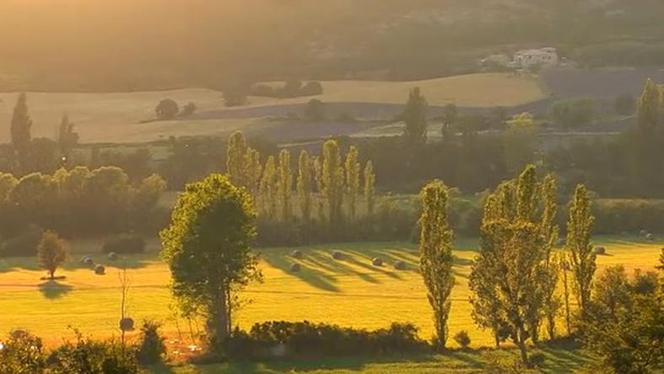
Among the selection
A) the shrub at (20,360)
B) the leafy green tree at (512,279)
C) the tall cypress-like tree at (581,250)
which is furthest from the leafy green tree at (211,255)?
the shrub at (20,360)

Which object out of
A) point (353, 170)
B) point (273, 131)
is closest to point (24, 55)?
point (273, 131)

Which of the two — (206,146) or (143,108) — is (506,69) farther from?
(206,146)

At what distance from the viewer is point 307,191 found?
97875mm

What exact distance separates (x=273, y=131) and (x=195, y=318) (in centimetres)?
8693

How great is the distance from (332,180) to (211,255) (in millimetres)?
45429

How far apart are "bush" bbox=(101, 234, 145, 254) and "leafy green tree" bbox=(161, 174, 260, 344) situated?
3417 cm

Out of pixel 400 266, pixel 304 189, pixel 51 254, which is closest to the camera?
pixel 51 254

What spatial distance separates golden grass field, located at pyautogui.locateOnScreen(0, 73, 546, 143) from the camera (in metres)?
143

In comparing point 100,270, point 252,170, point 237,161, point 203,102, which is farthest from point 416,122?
point 100,270

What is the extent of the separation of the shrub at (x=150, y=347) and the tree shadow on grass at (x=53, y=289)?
17.4 metres

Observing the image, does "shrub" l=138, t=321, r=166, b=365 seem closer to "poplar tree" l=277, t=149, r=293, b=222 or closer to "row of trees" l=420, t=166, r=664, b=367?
"row of trees" l=420, t=166, r=664, b=367

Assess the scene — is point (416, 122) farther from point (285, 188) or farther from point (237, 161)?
point (237, 161)

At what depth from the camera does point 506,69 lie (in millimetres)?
192375

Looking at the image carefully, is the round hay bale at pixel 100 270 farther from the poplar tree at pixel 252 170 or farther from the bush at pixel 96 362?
the bush at pixel 96 362
